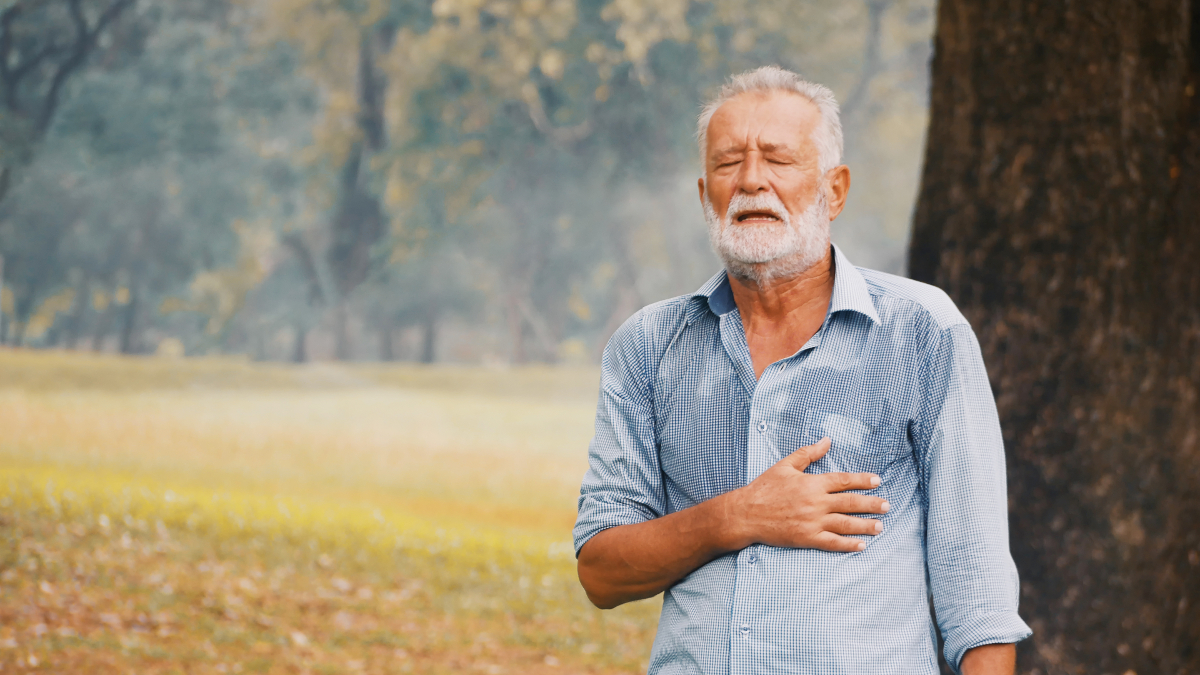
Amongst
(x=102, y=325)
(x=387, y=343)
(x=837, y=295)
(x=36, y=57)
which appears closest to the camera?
(x=837, y=295)

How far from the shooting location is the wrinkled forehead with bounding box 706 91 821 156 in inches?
75.9

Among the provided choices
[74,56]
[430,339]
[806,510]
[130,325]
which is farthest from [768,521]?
[74,56]

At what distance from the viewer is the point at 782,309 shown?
2029 millimetres

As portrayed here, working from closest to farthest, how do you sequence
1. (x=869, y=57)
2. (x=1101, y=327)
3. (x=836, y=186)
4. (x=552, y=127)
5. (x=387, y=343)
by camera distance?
1. (x=836, y=186)
2. (x=1101, y=327)
3. (x=869, y=57)
4. (x=387, y=343)
5. (x=552, y=127)

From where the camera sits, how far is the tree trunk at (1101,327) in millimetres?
3295

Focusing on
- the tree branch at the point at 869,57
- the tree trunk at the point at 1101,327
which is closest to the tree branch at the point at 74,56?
the tree branch at the point at 869,57

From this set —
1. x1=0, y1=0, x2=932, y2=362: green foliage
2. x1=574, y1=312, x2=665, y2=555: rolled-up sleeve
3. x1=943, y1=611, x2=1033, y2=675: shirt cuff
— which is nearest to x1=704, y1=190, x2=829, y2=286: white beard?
x1=574, y1=312, x2=665, y2=555: rolled-up sleeve

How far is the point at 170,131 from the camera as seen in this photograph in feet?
25.7

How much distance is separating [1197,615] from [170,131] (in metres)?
7.13

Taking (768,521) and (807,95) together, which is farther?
(807,95)

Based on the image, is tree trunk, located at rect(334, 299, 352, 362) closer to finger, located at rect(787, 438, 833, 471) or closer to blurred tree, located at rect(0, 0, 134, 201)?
blurred tree, located at rect(0, 0, 134, 201)

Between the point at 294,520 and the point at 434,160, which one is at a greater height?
the point at 434,160

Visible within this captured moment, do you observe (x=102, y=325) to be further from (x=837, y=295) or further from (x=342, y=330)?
(x=837, y=295)

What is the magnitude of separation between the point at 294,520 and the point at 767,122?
6020 mm
